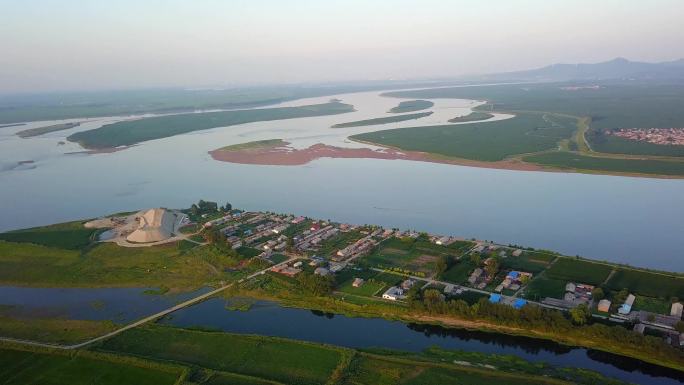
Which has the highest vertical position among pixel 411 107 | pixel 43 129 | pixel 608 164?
pixel 411 107

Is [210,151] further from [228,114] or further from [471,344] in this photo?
[471,344]

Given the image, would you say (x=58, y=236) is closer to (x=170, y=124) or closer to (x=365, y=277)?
(x=365, y=277)

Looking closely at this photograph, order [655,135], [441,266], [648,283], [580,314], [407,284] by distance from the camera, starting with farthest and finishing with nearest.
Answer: [655,135] → [441,266] → [407,284] → [648,283] → [580,314]

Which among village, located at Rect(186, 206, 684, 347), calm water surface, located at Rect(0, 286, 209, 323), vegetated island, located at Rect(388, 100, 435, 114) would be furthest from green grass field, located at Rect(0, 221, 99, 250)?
vegetated island, located at Rect(388, 100, 435, 114)

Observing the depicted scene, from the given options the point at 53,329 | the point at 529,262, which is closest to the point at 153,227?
the point at 53,329

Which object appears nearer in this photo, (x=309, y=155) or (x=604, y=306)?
(x=604, y=306)

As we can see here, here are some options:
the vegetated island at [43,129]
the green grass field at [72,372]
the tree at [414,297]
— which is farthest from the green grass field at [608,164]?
the vegetated island at [43,129]

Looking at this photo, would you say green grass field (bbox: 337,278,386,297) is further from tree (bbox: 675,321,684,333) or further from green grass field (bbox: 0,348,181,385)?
tree (bbox: 675,321,684,333)
